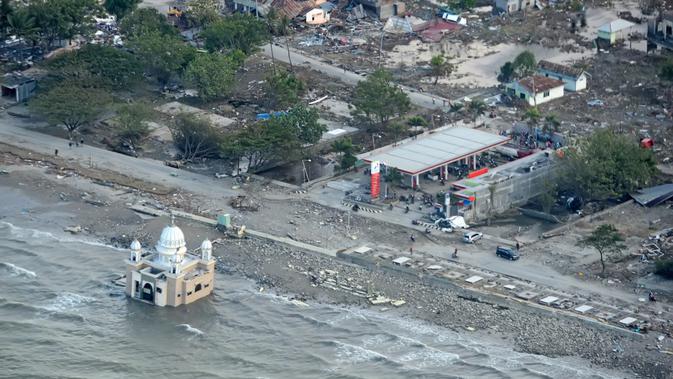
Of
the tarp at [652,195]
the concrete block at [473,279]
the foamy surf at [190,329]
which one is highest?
the tarp at [652,195]

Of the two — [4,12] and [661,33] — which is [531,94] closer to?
[661,33]

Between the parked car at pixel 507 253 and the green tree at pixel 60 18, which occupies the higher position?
the green tree at pixel 60 18

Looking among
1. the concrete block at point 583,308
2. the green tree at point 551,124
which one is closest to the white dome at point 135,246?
the concrete block at point 583,308

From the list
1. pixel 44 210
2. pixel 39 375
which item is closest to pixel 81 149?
pixel 44 210

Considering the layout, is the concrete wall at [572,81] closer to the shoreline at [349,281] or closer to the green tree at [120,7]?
the green tree at [120,7]

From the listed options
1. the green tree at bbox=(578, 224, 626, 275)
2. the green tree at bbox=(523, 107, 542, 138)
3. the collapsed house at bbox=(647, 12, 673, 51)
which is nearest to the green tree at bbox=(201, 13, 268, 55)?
the green tree at bbox=(523, 107, 542, 138)

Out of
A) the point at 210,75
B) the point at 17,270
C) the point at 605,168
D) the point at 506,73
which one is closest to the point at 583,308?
the point at 605,168
